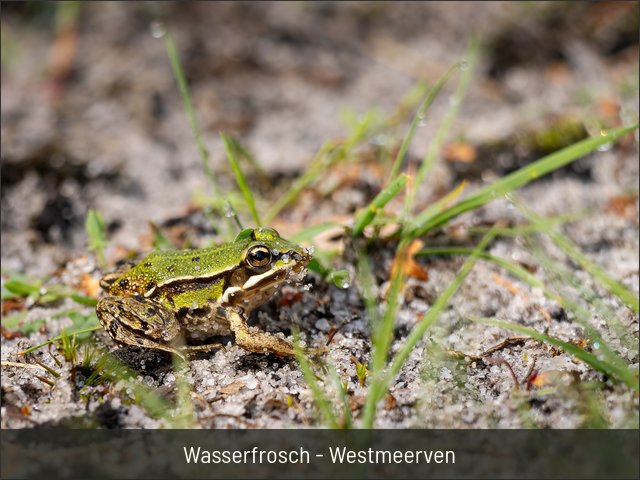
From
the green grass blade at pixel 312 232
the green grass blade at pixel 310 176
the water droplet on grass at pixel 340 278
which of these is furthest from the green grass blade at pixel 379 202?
the green grass blade at pixel 310 176

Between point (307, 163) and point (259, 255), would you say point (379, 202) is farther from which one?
point (307, 163)

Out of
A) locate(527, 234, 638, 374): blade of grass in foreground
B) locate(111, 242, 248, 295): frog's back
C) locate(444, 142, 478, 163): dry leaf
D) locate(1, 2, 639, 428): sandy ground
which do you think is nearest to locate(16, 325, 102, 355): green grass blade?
locate(1, 2, 639, 428): sandy ground

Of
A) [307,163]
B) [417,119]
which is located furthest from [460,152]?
[417,119]

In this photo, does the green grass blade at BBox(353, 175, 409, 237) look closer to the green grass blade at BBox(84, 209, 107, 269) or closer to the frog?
the frog

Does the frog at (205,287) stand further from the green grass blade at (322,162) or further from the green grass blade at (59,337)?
the green grass blade at (322,162)

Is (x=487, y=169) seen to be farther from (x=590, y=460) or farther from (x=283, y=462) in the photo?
(x=283, y=462)
